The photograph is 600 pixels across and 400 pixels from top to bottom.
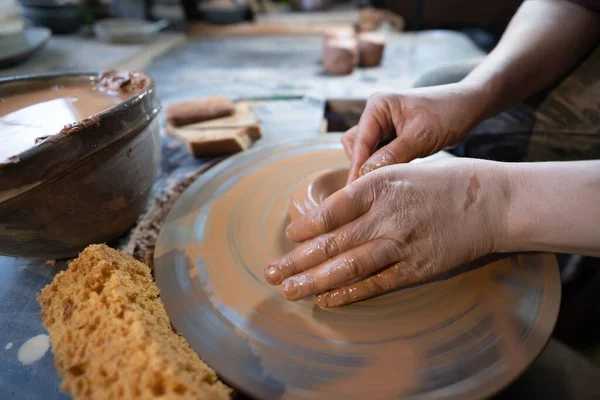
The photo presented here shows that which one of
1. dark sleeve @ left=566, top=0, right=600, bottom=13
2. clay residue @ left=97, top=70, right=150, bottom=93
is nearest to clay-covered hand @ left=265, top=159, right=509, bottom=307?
clay residue @ left=97, top=70, right=150, bottom=93

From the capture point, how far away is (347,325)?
0.85 metres

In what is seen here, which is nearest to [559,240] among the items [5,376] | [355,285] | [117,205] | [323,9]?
[355,285]

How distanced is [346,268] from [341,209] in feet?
0.43

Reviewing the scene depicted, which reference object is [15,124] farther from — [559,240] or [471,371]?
[559,240]

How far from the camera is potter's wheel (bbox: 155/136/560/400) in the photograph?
2.46 feet

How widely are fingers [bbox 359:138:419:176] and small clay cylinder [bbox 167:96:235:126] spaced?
929 mm

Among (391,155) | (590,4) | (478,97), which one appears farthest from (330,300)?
(590,4)

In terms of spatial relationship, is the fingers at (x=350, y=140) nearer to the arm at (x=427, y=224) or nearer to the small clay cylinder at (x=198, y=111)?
the arm at (x=427, y=224)

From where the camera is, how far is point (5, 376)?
83 centimetres

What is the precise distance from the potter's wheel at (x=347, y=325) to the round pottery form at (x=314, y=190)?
0.31ft

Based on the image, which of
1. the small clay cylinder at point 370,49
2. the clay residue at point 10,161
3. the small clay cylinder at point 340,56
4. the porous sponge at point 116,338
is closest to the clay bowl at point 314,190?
the porous sponge at point 116,338

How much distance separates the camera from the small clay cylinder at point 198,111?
1.72 metres

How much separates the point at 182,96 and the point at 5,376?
1.81 metres

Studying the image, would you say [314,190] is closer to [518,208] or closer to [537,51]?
[518,208]
